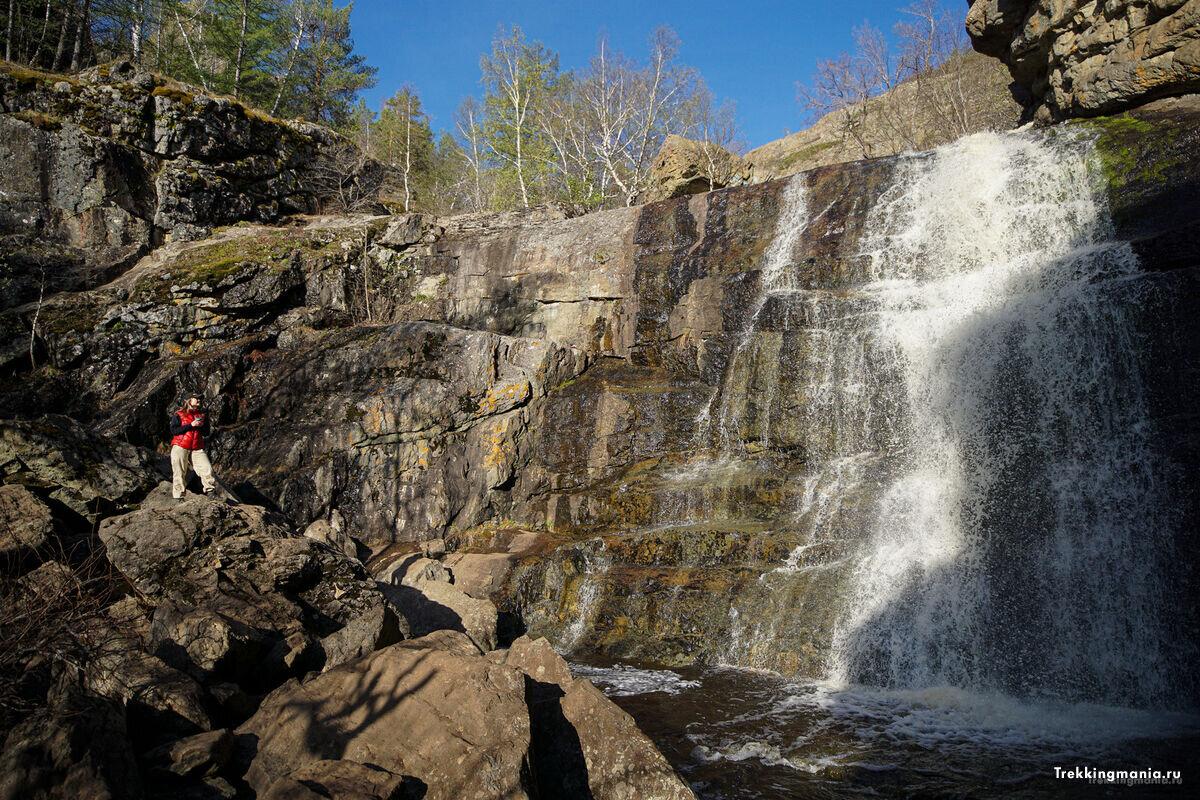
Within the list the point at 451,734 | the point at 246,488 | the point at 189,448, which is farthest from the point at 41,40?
the point at 451,734

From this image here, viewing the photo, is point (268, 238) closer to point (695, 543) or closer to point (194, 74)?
point (194, 74)

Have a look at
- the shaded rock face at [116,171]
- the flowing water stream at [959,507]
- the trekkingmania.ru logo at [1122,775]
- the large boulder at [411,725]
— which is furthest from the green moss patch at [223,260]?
the trekkingmania.ru logo at [1122,775]

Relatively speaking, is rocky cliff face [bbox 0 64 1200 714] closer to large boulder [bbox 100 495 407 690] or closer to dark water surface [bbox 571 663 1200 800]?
dark water surface [bbox 571 663 1200 800]

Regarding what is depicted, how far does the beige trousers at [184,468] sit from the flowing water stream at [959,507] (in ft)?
19.8

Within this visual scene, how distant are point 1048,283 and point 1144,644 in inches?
239

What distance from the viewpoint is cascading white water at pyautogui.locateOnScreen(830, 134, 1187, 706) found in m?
8.24

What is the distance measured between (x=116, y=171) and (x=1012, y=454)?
21.7 meters

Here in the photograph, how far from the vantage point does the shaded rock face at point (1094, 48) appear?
506 inches

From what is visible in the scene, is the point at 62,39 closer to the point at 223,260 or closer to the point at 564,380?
the point at 223,260

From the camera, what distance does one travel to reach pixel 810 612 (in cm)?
927

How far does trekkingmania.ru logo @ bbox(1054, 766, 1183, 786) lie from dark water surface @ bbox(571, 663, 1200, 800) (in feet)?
0.20

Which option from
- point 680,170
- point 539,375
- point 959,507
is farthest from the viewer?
point 680,170

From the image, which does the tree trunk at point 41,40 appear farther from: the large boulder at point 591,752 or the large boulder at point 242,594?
the large boulder at point 591,752

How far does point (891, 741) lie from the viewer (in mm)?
6742
